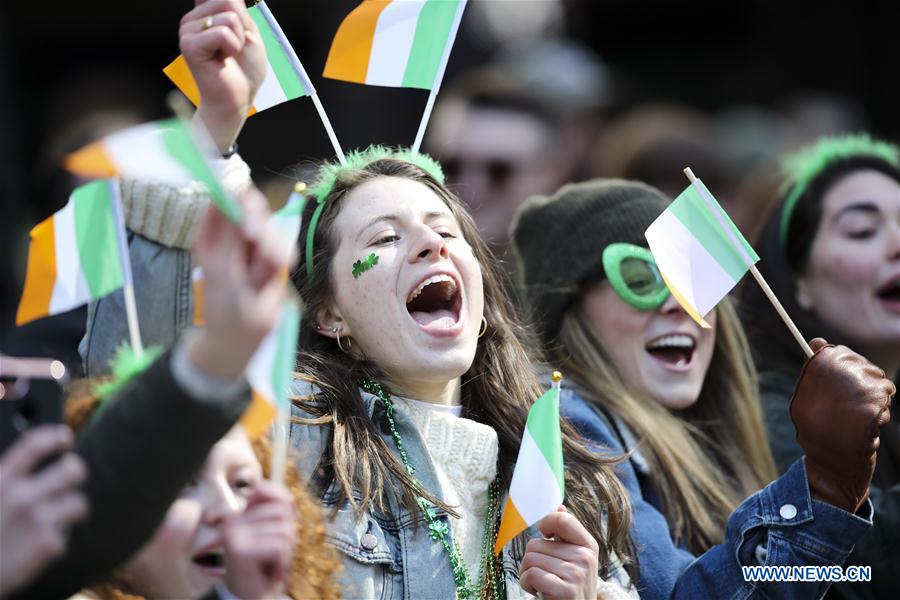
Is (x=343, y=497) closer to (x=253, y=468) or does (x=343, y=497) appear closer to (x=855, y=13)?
(x=253, y=468)

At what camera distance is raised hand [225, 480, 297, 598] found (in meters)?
2.19

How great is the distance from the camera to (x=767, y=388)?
13.6 feet

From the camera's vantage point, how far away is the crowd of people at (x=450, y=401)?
2113mm

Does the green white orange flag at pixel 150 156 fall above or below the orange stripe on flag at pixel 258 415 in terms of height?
above

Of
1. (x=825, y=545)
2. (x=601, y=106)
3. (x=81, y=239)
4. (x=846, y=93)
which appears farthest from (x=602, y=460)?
(x=846, y=93)

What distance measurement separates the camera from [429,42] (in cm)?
344

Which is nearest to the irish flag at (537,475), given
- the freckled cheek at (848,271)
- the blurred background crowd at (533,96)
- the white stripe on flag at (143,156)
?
the white stripe on flag at (143,156)

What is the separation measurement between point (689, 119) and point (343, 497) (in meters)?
5.58

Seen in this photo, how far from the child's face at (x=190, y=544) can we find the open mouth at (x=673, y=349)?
1.63 m

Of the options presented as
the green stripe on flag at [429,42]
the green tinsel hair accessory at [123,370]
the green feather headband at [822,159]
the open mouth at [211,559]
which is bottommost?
the open mouth at [211,559]

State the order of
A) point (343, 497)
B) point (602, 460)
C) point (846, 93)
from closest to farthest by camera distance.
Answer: point (343, 497)
point (602, 460)
point (846, 93)

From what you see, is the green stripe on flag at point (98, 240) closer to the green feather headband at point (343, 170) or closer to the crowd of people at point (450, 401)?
the crowd of people at point (450, 401)

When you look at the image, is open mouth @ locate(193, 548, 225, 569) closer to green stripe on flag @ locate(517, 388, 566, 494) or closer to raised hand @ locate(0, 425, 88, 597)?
raised hand @ locate(0, 425, 88, 597)

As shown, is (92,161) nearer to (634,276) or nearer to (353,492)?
(353,492)
